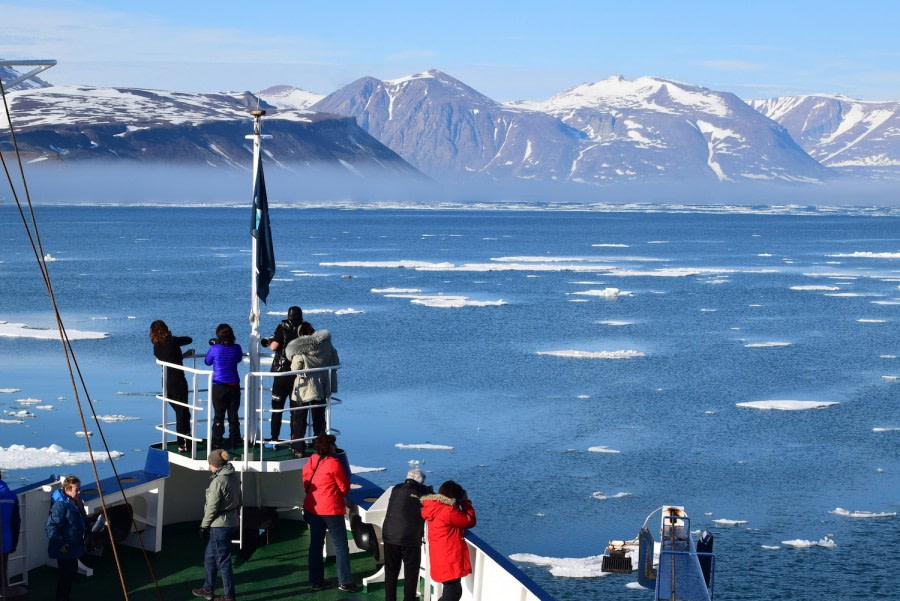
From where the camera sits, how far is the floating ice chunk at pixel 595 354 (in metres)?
34.2

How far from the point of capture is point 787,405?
2661 centimetres

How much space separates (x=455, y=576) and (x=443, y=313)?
36.2 metres

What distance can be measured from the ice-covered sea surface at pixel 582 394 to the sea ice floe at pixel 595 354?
0.63 feet

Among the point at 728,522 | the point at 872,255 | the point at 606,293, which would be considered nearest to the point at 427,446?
the point at 728,522

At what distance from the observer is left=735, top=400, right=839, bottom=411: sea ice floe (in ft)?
86.5

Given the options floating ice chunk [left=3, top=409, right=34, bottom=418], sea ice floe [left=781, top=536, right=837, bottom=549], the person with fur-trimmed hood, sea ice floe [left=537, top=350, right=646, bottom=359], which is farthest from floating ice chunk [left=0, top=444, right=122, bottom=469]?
sea ice floe [left=537, top=350, right=646, bottom=359]

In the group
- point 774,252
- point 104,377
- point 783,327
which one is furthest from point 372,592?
point 774,252

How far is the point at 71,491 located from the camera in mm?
9344

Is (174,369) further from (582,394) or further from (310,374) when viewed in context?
(582,394)

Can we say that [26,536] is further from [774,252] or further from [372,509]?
[774,252]

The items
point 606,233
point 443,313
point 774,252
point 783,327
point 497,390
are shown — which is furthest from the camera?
point 606,233

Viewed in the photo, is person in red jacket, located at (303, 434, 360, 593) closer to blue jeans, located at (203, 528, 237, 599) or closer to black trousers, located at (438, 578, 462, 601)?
blue jeans, located at (203, 528, 237, 599)

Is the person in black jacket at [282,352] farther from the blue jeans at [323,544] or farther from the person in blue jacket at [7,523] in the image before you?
the person in blue jacket at [7,523]

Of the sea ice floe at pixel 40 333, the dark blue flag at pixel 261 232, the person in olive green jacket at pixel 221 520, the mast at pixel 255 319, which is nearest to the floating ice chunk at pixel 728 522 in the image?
the mast at pixel 255 319
